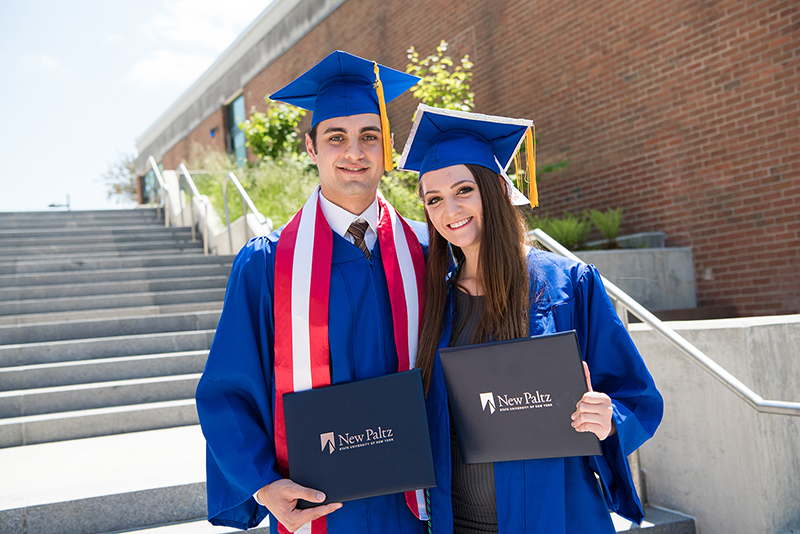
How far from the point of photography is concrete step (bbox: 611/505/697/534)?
2770 millimetres

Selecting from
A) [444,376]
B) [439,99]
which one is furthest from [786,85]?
[444,376]

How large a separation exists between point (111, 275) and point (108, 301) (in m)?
0.71

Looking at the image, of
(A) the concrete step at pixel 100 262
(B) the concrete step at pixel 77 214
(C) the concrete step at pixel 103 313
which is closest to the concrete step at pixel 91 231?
(B) the concrete step at pixel 77 214

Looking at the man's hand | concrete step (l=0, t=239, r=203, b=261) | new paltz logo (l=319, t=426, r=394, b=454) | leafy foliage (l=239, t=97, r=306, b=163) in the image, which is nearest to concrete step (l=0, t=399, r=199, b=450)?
the man's hand

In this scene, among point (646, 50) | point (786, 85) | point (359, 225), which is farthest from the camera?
point (646, 50)

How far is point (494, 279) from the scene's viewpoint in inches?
70.0

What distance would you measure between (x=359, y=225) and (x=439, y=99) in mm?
5421

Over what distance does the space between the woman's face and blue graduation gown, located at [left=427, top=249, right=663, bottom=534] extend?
9.7 inches

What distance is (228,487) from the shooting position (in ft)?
5.73

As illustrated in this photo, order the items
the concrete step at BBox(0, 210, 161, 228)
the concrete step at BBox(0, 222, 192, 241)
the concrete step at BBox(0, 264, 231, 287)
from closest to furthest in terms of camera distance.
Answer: the concrete step at BBox(0, 264, 231, 287), the concrete step at BBox(0, 222, 192, 241), the concrete step at BBox(0, 210, 161, 228)

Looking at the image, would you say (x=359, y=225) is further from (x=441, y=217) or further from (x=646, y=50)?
(x=646, y=50)

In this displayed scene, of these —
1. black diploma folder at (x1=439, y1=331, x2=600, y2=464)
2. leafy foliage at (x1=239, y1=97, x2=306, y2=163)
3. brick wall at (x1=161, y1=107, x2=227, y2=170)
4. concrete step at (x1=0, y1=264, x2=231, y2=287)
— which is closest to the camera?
black diploma folder at (x1=439, y1=331, x2=600, y2=464)

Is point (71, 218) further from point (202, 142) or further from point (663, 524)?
point (663, 524)

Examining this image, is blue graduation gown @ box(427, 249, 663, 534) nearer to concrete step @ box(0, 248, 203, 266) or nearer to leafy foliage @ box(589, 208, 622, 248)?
leafy foliage @ box(589, 208, 622, 248)
